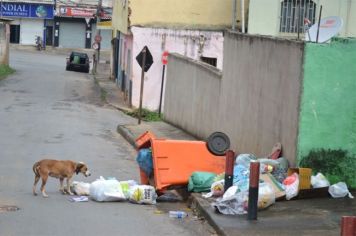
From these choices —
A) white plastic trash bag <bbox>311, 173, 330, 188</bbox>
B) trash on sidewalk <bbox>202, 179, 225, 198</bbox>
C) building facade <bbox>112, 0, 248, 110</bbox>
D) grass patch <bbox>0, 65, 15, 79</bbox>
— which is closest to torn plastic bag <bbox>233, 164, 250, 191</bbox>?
trash on sidewalk <bbox>202, 179, 225, 198</bbox>

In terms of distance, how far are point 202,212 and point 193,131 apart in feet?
36.4

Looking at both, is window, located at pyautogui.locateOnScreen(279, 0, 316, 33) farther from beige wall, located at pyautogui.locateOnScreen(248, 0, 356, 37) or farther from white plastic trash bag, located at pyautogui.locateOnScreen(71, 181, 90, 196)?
white plastic trash bag, located at pyautogui.locateOnScreen(71, 181, 90, 196)

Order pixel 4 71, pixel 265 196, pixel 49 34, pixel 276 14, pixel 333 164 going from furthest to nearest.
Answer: pixel 49 34 < pixel 4 71 < pixel 276 14 < pixel 333 164 < pixel 265 196

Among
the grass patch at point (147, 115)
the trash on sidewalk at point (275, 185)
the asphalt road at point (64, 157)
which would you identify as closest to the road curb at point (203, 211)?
the asphalt road at point (64, 157)

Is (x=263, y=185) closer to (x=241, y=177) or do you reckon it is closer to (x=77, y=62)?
(x=241, y=177)

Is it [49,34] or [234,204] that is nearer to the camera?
[234,204]

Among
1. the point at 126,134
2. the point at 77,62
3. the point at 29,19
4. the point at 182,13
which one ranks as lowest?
the point at 77,62

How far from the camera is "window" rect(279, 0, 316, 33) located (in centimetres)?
2702

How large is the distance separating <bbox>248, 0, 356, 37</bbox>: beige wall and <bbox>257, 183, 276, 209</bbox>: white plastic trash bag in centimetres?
1727

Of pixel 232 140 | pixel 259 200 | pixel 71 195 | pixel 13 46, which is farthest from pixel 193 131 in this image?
pixel 13 46

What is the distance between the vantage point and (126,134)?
73.3ft

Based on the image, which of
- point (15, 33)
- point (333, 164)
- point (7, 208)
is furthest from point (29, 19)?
point (333, 164)

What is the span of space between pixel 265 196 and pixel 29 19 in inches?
3011

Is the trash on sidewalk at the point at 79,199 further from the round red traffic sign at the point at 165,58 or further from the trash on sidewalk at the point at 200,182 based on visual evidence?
the round red traffic sign at the point at 165,58
